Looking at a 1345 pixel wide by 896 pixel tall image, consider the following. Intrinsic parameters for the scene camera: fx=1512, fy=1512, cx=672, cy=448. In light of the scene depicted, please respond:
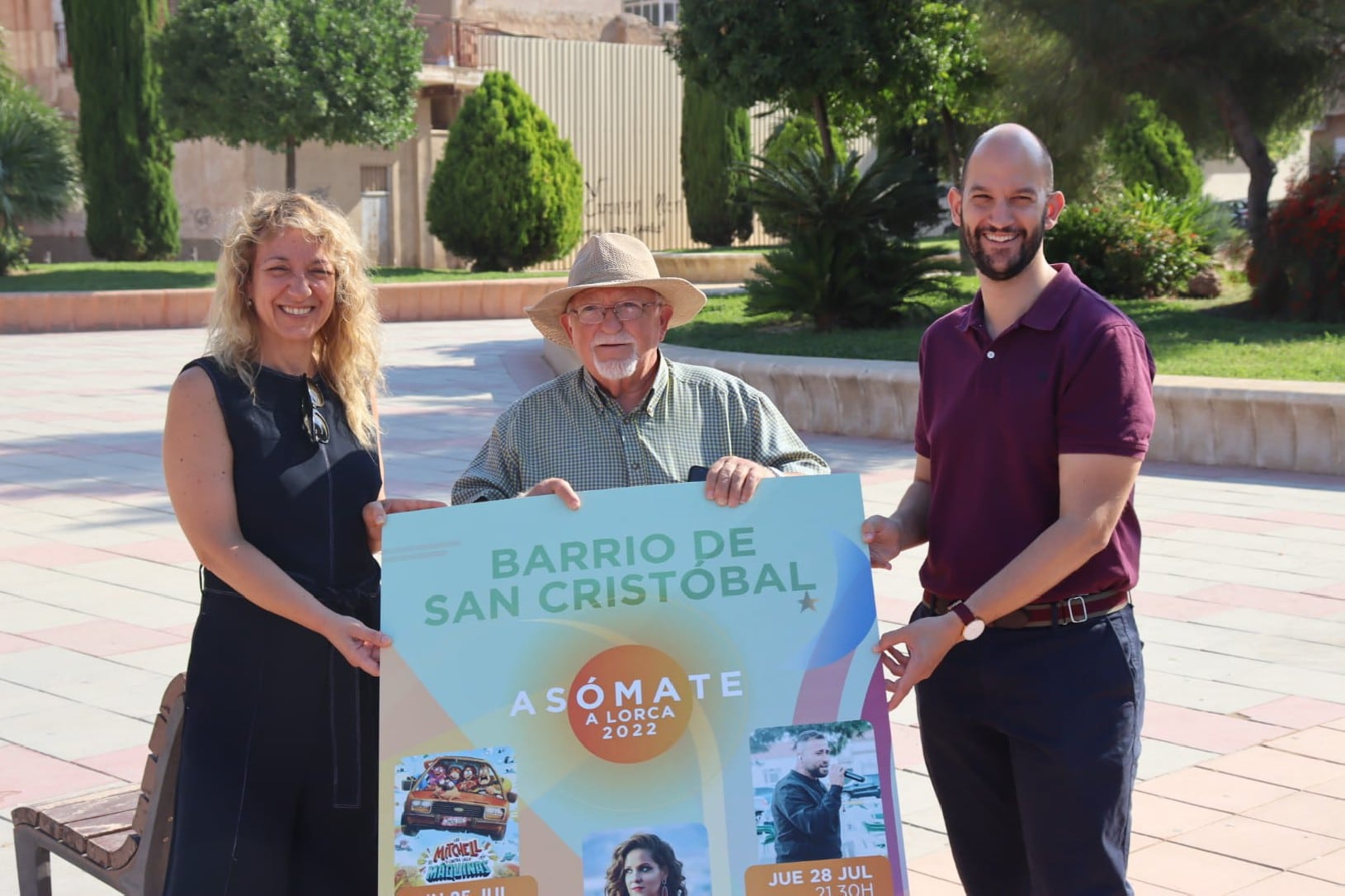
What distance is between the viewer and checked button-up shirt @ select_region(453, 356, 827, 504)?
315 cm

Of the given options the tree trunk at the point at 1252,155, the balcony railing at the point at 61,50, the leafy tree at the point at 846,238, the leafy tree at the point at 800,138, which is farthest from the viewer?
the balcony railing at the point at 61,50

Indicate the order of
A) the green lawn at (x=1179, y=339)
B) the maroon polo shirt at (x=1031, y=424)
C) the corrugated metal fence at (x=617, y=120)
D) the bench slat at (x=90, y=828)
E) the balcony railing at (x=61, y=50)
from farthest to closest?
the corrugated metal fence at (x=617, y=120) → the balcony railing at (x=61, y=50) → the green lawn at (x=1179, y=339) → the bench slat at (x=90, y=828) → the maroon polo shirt at (x=1031, y=424)

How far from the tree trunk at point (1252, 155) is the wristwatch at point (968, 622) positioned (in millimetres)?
13103

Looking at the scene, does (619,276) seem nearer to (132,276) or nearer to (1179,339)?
(1179,339)

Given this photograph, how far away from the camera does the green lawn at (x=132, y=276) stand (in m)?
22.8

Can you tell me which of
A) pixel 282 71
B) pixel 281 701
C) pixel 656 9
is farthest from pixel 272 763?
pixel 656 9

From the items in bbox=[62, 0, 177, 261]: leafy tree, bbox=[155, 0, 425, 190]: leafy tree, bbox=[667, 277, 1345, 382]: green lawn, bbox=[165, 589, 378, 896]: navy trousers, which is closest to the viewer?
bbox=[165, 589, 378, 896]: navy trousers

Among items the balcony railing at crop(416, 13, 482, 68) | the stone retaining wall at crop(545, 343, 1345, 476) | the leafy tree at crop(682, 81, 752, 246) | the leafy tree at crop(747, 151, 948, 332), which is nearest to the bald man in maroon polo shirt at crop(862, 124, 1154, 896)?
the stone retaining wall at crop(545, 343, 1345, 476)

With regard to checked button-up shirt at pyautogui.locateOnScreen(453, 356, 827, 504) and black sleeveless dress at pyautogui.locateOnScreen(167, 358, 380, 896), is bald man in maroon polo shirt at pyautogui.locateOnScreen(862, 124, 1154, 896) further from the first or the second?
black sleeveless dress at pyautogui.locateOnScreen(167, 358, 380, 896)

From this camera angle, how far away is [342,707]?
3041mm

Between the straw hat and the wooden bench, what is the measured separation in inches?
44.1

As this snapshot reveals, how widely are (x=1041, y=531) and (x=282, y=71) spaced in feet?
75.4

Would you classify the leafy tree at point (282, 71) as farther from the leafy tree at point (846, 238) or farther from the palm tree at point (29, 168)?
the leafy tree at point (846, 238)

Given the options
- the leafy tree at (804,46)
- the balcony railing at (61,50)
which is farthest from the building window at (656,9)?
the leafy tree at (804,46)
